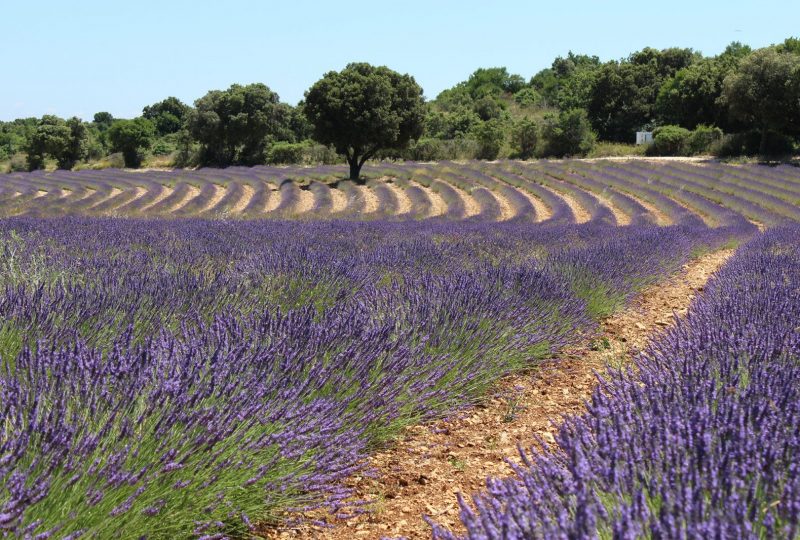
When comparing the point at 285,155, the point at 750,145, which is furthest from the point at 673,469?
the point at 285,155

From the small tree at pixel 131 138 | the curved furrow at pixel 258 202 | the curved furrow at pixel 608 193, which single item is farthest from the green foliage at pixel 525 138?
the small tree at pixel 131 138

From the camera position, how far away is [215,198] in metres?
22.2

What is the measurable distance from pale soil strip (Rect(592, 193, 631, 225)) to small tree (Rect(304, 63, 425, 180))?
7.70 m

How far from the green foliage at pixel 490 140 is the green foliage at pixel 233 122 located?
11671 mm

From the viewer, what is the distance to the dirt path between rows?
2469mm

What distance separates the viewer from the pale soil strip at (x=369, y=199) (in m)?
20.4

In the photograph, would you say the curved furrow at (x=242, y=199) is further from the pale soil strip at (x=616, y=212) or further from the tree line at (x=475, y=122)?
the pale soil strip at (x=616, y=212)

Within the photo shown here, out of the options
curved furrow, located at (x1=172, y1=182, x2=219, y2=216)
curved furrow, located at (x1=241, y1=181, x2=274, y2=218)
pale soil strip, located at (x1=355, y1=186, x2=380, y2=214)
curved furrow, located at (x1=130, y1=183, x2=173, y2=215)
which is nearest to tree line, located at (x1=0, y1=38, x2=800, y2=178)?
pale soil strip, located at (x1=355, y1=186, x2=380, y2=214)

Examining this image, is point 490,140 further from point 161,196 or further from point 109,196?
point 109,196

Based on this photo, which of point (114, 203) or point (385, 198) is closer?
point (114, 203)

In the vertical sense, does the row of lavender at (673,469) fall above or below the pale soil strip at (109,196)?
above

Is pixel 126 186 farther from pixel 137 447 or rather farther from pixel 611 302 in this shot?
pixel 137 447

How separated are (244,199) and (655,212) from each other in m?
12.7

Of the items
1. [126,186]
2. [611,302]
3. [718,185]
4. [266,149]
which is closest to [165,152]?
[266,149]
